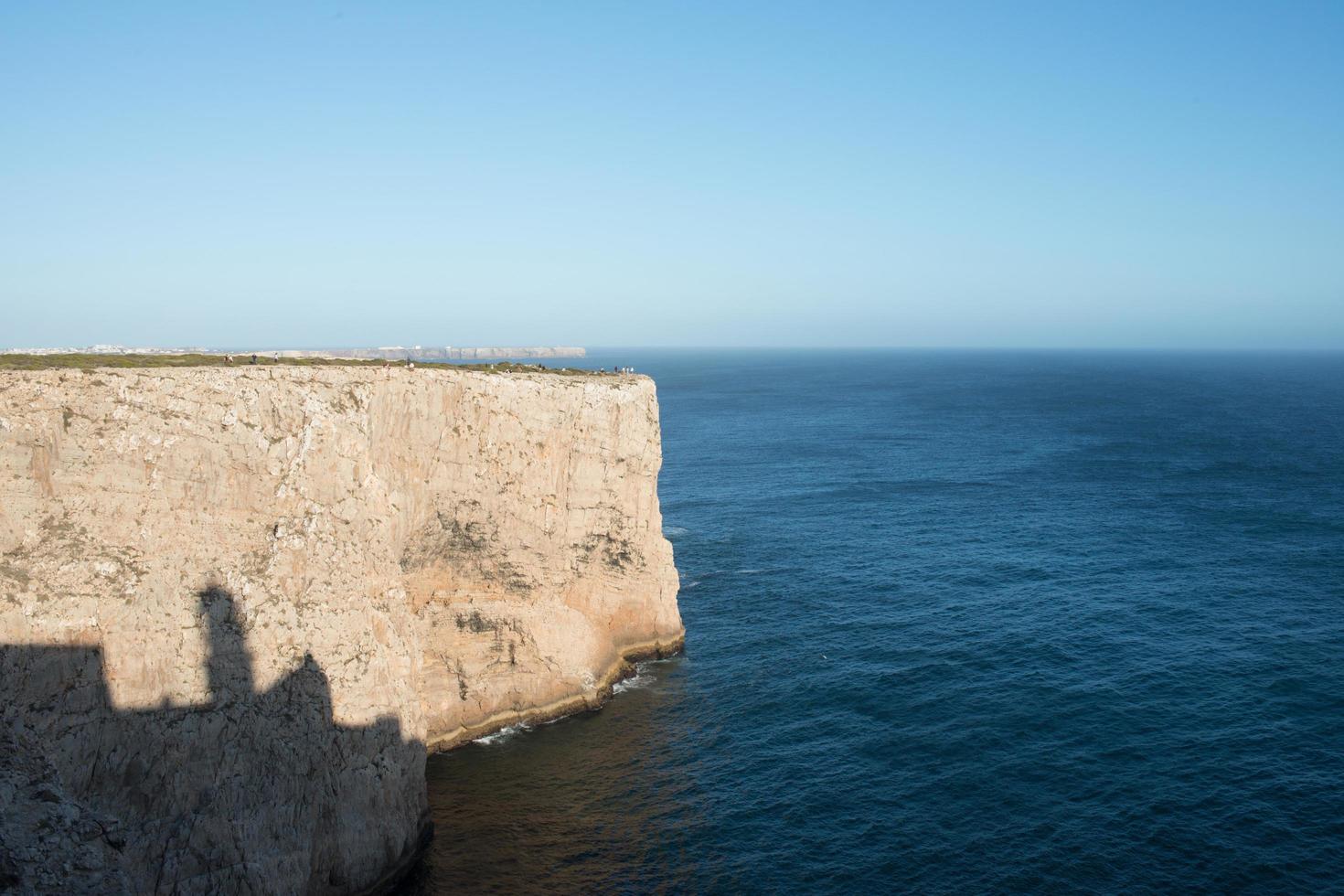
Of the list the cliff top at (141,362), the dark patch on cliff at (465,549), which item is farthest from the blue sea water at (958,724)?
the cliff top at (141,362)

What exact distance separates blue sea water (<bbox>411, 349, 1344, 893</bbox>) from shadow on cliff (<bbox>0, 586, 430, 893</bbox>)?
13.8 feet

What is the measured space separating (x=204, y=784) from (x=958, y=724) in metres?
33.1

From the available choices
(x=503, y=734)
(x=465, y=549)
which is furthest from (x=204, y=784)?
(x=503, y=734)

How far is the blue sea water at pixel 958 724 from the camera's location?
112 ft

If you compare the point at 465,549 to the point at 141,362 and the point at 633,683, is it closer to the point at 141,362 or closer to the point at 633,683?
the point at 633,683

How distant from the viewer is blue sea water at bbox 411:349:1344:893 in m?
34.2

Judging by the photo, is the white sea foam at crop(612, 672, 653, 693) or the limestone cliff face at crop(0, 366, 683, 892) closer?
the limestone cliff face at crop(0, 366, 683, 892)

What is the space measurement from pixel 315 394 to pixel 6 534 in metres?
11.6

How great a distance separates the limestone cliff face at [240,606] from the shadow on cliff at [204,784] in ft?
0.22

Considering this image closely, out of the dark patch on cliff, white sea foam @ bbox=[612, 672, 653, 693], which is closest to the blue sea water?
white sea foam @ bbox=[612, 672, 653, 693]

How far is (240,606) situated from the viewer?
31641 mm

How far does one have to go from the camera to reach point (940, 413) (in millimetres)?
174500

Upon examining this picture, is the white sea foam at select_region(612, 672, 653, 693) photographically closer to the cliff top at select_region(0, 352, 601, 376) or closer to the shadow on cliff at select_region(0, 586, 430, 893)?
the shadow on cliff at select_region(0, 586, 430, 893)

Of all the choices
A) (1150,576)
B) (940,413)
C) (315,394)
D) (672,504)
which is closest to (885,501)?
(672,504)
